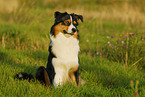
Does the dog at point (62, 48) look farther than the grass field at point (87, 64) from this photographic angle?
No

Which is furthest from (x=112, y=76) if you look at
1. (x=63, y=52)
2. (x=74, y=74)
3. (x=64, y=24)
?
(x=64, y=24)

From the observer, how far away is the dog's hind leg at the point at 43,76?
328 centimetres

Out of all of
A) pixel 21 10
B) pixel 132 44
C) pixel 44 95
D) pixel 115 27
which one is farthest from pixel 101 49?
pixel 115 27

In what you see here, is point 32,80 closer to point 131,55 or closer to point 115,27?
point 131,55

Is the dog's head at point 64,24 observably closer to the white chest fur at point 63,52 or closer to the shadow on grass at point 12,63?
the white chest fur at point 63,52

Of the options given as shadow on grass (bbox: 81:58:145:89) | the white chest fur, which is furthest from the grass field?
the white chest fur

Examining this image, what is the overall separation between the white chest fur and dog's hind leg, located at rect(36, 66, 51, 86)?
0.84 ft

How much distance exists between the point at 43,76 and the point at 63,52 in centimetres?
66

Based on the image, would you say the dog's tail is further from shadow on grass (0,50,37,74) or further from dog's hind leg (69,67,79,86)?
shadow on grass (0,50,37,74)

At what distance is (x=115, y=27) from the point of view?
11039 mm

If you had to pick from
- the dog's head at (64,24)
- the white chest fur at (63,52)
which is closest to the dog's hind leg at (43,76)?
the white chest fur at (63,52)

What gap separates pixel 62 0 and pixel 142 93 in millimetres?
14557

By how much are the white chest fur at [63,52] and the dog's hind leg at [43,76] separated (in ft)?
0.84

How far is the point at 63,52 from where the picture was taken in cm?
308
